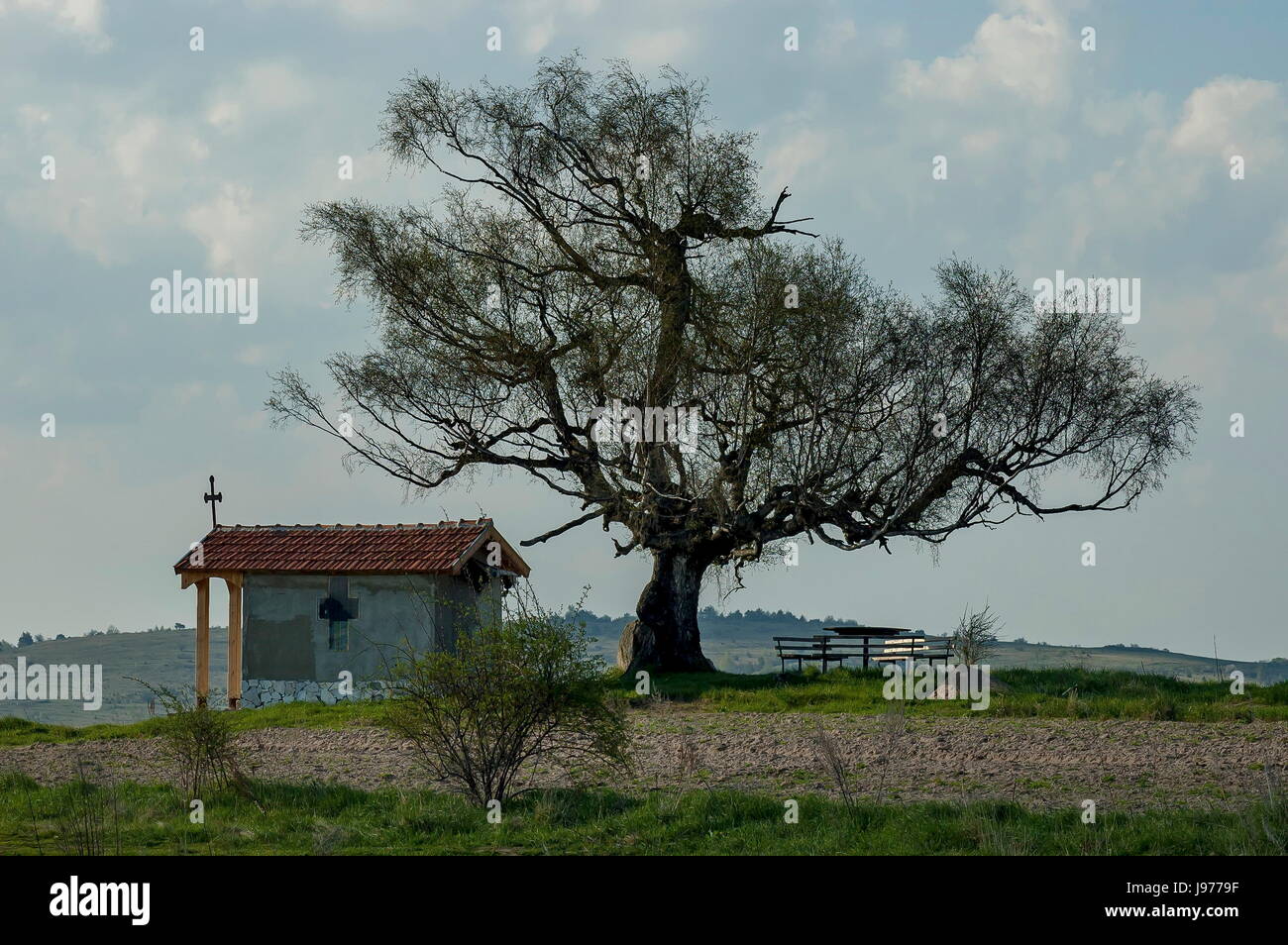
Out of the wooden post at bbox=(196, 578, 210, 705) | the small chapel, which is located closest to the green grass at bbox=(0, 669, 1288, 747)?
the small chapel

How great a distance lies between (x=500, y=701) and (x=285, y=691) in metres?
16.4

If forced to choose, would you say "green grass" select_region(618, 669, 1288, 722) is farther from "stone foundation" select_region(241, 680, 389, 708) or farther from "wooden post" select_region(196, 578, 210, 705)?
"wooden post" select_region(196, 578, 210, 705)

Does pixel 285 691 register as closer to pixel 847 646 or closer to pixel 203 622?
pixel 203 622

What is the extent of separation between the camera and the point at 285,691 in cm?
2831

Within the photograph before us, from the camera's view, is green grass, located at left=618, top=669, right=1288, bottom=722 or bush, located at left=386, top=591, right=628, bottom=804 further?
green grass, located at left=618, top=669, right=1288, bottom=722

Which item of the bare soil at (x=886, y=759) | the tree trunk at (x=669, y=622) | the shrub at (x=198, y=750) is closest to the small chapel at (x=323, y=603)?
the tree trunk at (x=669, y=622)

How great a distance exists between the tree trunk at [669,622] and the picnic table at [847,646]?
228 cm

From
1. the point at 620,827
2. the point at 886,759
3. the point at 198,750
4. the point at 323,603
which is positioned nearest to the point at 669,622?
the point at 323,603

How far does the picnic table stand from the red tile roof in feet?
23.3

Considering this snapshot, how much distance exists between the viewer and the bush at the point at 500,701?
44.2 ft

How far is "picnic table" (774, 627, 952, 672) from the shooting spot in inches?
1072

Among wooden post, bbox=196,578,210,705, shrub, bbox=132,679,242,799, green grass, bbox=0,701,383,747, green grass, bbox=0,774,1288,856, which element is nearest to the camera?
green grass, bbox=0,774,1288,856

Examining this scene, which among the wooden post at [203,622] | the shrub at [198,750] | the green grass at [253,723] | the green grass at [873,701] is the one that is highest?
the wooden post at [203,622]

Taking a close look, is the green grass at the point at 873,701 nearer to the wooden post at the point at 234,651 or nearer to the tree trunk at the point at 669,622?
the wooden post at the point at 234,651
